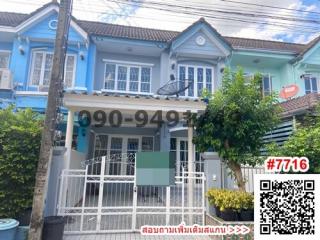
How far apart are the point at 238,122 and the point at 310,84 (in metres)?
10.1

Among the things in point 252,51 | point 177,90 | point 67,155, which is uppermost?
point 252,51

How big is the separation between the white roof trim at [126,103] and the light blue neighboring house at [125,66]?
3.03 metres

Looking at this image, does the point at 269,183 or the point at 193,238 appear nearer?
the point at 269,183

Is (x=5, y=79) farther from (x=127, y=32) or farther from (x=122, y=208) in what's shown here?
(x=122, y=208)

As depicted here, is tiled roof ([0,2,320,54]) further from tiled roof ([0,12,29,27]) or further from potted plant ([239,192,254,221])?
potted plant ([239,192,254,221])

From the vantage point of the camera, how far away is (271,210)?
4609 mm

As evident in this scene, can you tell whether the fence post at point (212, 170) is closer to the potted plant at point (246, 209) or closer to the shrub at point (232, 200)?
the shrub at point (232, 200)

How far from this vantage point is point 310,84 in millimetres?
14031

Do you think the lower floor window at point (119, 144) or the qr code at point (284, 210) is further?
the lower floor window at point (119, 144)

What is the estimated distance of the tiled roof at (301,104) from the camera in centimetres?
952

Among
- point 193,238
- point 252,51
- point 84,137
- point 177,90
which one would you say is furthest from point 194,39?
point 193,238

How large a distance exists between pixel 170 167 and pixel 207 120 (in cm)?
179

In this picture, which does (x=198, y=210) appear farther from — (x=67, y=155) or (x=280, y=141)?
(x=280, y=141)

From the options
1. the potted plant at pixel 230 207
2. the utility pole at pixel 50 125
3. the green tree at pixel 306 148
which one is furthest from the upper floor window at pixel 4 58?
the green tree at pixel 306 148
